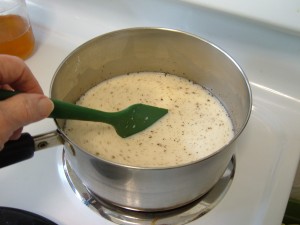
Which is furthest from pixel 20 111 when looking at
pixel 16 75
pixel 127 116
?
pixel 127 116

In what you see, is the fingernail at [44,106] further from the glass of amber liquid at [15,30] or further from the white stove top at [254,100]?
the glass of amber liquid at [15,30]

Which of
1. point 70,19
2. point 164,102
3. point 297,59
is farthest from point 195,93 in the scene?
point 70,19

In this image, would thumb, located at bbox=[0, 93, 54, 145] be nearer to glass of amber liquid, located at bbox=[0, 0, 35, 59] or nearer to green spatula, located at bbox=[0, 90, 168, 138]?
green spatula, located at bbox=[0, 90, 168, 138]

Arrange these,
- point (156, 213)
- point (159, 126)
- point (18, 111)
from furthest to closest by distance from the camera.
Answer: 1. point (159, 126)
2. point (156, 213)
3. point (18, 111)

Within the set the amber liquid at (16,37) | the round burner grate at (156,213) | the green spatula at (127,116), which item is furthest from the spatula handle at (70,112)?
the amber liquid at (16,37)

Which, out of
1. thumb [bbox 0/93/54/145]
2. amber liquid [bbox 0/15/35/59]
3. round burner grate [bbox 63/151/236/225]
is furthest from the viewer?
amber liquid [bbox 0/15/35/59]

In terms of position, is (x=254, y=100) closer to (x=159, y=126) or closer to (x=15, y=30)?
(x=159, y=126)

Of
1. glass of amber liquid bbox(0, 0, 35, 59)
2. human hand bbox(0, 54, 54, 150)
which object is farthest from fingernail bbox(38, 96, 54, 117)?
glass of amber liquid bbox(0, 0, 35, 59)
